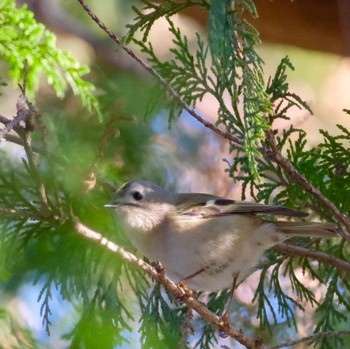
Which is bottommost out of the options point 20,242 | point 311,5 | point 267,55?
point 20,242

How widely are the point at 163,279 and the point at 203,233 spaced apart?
45 centimetres

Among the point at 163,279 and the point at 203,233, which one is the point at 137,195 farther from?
the point at 163,279

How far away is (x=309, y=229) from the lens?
1.71 m

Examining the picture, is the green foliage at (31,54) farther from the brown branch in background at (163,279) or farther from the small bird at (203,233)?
the small bird at (203,233)

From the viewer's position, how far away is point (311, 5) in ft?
9.71

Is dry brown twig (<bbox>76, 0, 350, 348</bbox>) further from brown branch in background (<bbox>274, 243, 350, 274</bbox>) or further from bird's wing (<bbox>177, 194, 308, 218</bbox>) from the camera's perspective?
bird's wing (<bbox>177, 194, 308, 218</bbox>)

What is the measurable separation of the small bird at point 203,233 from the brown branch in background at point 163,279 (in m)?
0.25

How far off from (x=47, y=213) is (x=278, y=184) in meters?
0.60

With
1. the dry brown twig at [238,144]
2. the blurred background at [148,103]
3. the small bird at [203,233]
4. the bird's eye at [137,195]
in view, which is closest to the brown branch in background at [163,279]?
the dry brown twig at [238,144]

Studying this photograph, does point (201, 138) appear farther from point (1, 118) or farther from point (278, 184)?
point (1, 118)

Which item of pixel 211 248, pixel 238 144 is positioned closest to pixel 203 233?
pixel 211 248

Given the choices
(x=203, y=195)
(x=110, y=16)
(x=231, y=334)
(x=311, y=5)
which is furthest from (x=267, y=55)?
(x=231, y=334)

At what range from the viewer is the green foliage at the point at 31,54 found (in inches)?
51.0

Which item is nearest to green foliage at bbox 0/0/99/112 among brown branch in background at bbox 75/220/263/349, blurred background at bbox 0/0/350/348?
blurred background at bbox 0/0/350/348
